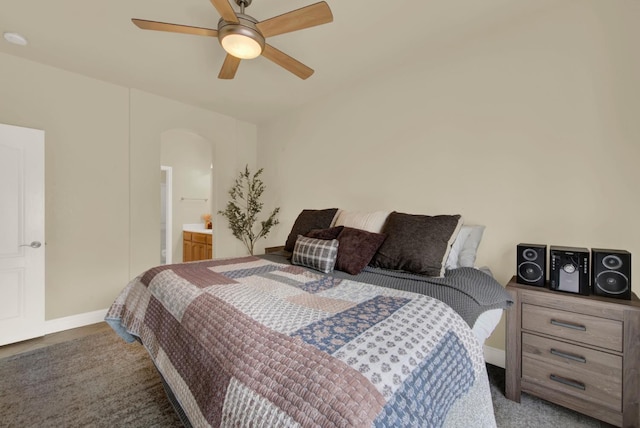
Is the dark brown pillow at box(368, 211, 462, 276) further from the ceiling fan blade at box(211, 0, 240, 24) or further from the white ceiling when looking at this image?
the ceiling fan blade at box(211, 0, 240, 24)

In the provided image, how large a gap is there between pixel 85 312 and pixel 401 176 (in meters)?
3.57

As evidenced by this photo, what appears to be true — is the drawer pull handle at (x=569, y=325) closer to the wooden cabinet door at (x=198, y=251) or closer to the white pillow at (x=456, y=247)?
the white pillow at (x=456, y=247)

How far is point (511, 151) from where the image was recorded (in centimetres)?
203

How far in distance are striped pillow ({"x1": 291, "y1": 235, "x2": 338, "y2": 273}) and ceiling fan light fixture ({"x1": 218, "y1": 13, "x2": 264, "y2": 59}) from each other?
1.41 m

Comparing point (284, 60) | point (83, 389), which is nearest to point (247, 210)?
point (284, 60)

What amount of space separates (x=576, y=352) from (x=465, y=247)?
2.61 feet

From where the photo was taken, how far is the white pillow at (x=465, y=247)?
1.94 m

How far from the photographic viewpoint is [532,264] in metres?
1.71

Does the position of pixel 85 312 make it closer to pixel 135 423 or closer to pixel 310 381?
pixel 135 423

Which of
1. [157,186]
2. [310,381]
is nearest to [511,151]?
[310,381]

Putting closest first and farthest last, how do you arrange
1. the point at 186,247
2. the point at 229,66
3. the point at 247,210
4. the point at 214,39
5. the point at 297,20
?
1. the point at 297,20
2. the point at 229,66
3. the point at 214,39
4. the point at 247,210
5. the point at 186,247

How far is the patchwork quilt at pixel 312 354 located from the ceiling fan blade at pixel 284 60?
1.57 metres

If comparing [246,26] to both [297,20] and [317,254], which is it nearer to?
[297,20]

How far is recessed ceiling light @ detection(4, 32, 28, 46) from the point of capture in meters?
2.14
